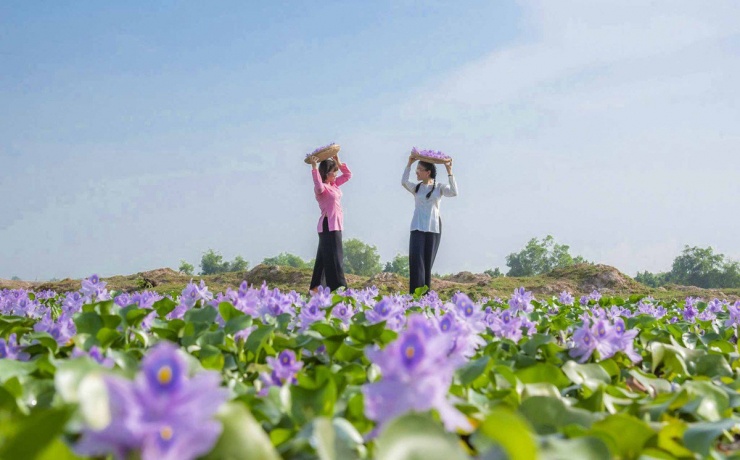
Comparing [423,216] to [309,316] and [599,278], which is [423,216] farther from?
[309,316]

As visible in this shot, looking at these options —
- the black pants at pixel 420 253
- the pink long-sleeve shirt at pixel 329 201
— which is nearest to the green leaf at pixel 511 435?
the pink long-sleeve shirt at pixel 329 201

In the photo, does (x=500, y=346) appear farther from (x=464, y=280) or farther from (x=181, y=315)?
(x=464, y=280)

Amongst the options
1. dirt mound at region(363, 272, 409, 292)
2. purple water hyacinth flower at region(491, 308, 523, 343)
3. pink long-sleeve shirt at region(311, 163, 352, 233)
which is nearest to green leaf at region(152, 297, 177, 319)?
purple water hyacinth flower at region(491, 308, 523, 343)

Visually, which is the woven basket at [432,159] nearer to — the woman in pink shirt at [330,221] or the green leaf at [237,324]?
the woman in pink shirt at [330,221]

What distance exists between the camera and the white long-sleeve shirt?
35.7 feet

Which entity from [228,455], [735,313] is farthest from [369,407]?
[735,313]

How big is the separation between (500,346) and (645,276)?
42.1 m

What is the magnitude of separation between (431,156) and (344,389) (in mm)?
9288

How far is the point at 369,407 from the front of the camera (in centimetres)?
120

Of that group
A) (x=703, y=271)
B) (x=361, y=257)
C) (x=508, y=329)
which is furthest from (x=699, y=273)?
(x=508, y=329)

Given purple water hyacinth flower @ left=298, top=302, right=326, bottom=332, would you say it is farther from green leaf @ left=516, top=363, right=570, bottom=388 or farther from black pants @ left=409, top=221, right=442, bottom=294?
black pants @ left=409, top=221, right=442, bottom=294

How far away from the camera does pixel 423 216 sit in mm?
10984

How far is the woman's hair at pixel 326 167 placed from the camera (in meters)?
11.1

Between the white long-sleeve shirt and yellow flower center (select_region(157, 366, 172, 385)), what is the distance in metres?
10.0
